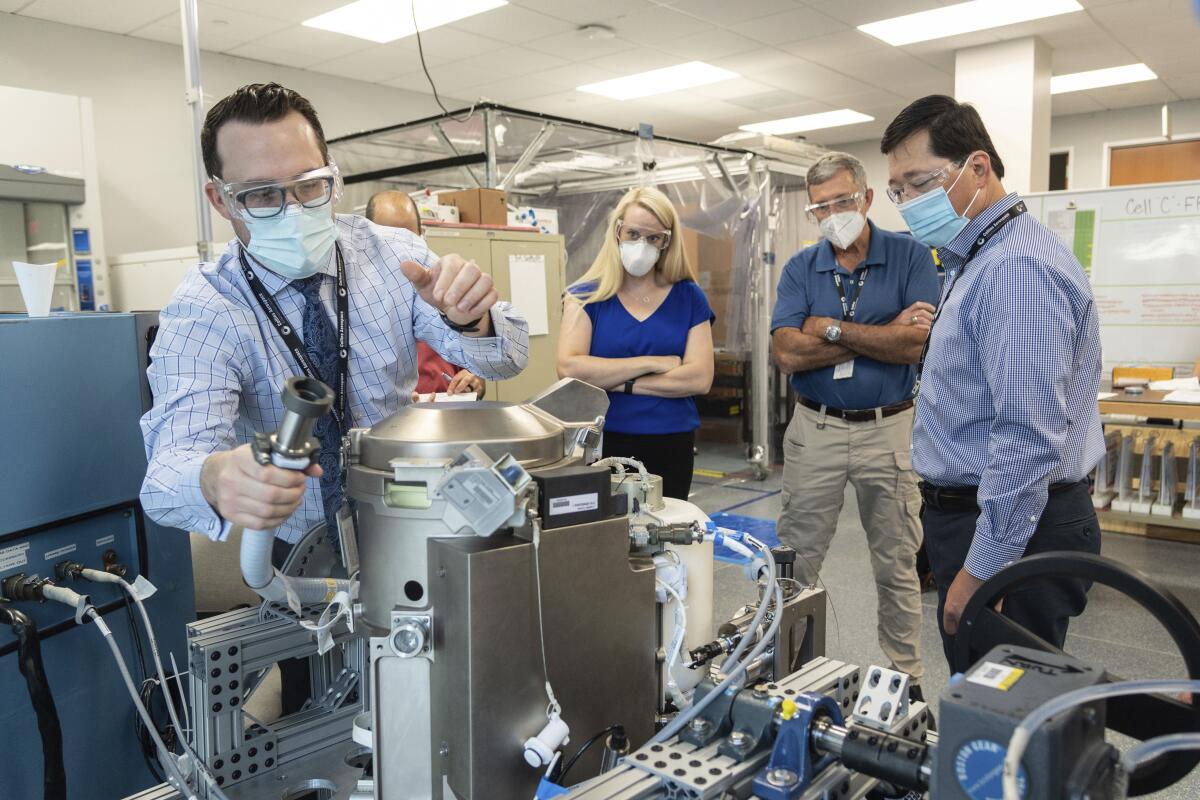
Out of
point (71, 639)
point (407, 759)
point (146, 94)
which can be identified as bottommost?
point (71, 639)

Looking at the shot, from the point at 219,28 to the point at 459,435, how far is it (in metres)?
5.53

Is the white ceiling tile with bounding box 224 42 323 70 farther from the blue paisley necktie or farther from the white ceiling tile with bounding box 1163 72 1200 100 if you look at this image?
the white ceiling tile with bounding box 1163 72 1200 100

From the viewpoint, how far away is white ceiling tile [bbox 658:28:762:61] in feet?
18.9

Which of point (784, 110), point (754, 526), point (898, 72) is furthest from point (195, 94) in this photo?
point (784, 110)

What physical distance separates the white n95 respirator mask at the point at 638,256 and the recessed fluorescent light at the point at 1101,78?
626 cm

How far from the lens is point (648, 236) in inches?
85.4

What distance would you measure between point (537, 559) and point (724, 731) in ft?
0.72

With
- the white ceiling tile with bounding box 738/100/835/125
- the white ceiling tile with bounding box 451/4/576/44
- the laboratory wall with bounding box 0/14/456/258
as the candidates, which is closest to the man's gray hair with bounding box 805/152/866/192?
the white ceiling tile with bounding box 451/4/576/44

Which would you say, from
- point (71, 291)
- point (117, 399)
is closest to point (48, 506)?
point (117, 399)

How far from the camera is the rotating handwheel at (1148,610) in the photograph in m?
0.61

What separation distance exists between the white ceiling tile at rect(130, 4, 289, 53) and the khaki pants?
14.7 feet

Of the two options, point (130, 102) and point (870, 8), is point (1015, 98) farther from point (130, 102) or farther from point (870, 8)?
point (130, 102)

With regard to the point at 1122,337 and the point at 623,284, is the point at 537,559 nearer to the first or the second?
the point at 623,284

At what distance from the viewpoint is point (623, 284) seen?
2.29 meters
